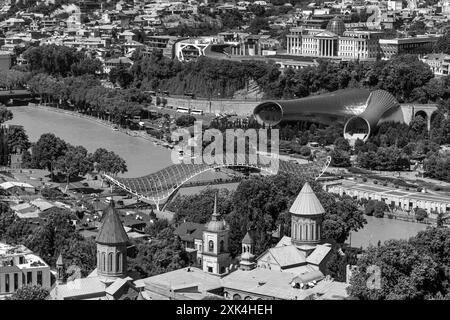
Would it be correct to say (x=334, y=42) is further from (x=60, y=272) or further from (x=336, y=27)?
(x=60, y=272)

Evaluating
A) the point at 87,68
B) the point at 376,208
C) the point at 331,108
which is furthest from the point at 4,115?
the point at 376,208

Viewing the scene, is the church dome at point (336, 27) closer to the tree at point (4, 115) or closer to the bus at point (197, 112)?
the bus at point (197, 112)

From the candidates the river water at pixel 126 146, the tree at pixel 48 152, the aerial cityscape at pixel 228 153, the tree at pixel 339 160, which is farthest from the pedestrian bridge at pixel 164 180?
the tree at pixel 48 152

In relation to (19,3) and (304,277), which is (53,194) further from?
(19,3)

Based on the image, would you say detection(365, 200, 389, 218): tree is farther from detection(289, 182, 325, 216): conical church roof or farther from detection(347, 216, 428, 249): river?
detection(289, 182, 325, 216): conical church roof
